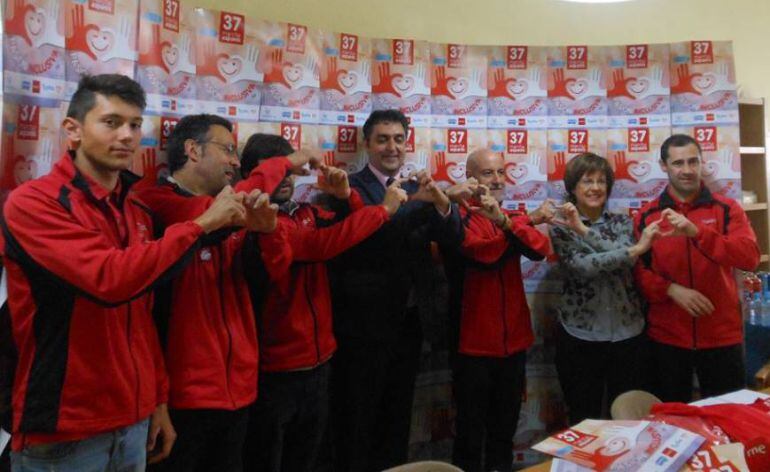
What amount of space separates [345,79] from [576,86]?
4.19 feet

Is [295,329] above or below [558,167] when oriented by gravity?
below

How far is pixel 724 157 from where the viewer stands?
298cm

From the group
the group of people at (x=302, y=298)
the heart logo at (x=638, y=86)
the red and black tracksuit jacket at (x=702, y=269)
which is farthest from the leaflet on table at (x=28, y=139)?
the heart logo at (x=638, y=86)

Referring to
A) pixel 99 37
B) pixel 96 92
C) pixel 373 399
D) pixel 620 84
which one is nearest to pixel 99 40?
pixel 99 37

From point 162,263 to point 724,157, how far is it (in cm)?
286

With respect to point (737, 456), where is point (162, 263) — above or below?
above

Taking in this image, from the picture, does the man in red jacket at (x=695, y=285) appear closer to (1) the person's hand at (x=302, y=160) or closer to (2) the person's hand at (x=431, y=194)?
(2) the person's hand at (x=431, y=194)

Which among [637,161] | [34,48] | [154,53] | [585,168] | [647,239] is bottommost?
[647,239]

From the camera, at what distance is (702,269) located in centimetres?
254

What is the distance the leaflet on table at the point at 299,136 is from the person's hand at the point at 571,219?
109 centimetres

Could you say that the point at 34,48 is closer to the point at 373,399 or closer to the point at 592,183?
the point at 373,399

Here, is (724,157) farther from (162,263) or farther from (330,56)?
(162,263)

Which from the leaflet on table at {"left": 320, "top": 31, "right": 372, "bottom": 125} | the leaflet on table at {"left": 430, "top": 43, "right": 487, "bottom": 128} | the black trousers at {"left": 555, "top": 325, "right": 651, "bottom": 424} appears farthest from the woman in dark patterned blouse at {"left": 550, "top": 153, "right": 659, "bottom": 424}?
the leaflet on table at {"left": 320, "top": 31, "right": 372, "bottom": 125}

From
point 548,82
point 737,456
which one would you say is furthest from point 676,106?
point 737,456
